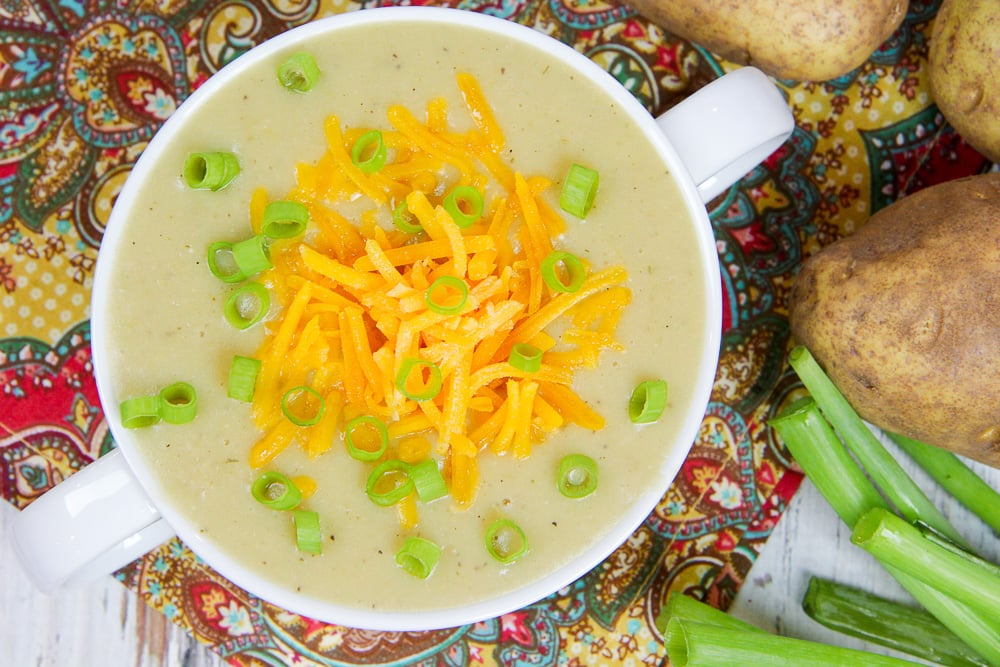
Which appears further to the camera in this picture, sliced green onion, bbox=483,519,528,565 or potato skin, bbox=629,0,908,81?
potato skin, bbox=629,0,908,81

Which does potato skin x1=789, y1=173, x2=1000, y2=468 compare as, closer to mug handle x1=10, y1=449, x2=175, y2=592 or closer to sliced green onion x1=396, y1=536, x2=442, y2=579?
sliced green onion x1=396, y1=536, x2=442, y2=579

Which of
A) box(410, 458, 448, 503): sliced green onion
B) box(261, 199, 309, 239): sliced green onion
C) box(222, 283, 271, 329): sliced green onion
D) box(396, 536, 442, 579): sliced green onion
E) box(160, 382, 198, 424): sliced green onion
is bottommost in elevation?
box(396, 536, 442, 579): sliced green onion

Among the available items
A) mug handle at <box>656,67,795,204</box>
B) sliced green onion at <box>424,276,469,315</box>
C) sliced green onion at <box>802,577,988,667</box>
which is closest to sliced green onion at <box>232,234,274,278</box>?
sliced green onion at <box>424,276,469,315</box>

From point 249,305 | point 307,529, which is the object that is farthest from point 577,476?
point 249,305

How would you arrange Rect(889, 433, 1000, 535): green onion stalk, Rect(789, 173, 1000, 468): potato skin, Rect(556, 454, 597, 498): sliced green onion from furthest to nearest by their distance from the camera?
Rect(889, 433, 1000, 535): green onion stalk, Rect(789, 173, 1000, 468): potato skin, Rect(556, 454, 597, 498): sliced green onion

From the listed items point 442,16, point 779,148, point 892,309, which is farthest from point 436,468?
point 779,148

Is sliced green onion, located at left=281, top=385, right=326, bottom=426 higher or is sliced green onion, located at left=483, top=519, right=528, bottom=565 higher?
sliced green onion, located at left=281, top=385, right=326, bottom=426

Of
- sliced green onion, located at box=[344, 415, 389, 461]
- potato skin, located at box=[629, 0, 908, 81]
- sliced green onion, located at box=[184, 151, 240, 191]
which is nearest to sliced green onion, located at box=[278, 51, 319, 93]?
sliced green onion, located at box=[184, 151, 240, 191]

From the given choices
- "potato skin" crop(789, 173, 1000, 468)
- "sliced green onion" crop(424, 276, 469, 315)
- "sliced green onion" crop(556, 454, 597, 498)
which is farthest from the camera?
"potato skin" crop(789, 173, 1000, 468)
